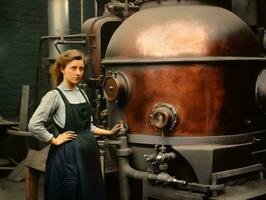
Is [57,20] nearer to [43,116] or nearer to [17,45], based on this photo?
[17,45]

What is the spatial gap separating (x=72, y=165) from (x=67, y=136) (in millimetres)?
245

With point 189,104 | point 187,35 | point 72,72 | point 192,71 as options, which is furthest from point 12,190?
point 187,35

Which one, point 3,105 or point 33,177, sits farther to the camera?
point 3,105

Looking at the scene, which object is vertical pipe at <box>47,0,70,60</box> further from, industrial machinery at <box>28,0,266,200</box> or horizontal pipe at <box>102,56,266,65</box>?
horizontal pipe at <box>102,56,266,65</box>

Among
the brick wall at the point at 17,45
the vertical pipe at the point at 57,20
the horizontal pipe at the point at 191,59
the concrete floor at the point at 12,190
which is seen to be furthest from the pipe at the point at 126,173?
the brick wall at the point at 17,45

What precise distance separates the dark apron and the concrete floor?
2.10 metres

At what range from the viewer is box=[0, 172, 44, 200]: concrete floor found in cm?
578

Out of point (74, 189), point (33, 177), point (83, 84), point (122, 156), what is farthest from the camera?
point (83, 84)

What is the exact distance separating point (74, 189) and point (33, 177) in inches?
50.6

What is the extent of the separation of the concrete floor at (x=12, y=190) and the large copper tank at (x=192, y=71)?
2.27 m

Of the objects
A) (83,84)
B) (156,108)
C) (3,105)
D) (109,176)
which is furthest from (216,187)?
(3,105)

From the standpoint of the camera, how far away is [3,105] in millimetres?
7703

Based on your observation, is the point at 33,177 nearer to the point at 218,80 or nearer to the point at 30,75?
the point at 218,80

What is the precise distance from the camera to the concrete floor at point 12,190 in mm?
5777
